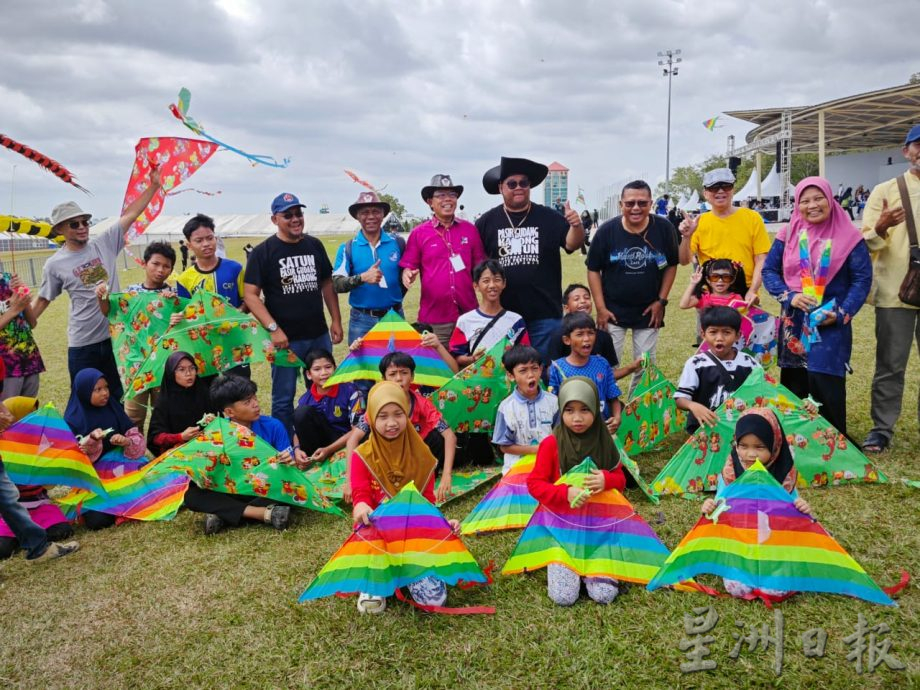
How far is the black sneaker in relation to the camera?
14.2ft

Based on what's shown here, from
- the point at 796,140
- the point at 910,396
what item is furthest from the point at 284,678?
the point at 796,140

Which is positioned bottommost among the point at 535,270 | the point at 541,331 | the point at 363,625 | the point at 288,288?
the point at 363,625

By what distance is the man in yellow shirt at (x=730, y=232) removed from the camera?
5543 mm

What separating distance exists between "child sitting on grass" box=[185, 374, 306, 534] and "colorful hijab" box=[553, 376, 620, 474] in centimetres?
185

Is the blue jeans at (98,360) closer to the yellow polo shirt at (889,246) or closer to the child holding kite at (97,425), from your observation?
the child holding kite at (97,425)

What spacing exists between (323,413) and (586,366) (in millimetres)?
2075

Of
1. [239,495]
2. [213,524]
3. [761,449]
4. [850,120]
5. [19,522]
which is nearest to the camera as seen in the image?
[761,449]

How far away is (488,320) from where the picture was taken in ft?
17.2

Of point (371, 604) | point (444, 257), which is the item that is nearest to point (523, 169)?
point (444, 257)

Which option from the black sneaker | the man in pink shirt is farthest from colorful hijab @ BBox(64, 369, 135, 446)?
the man in pink shirt

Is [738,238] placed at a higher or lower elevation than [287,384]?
higher

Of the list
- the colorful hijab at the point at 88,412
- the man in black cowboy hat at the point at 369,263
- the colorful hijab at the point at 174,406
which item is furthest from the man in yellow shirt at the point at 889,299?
the colorful hijab at the point at 88,412

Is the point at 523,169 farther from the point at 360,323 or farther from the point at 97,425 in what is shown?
the point at 97,425

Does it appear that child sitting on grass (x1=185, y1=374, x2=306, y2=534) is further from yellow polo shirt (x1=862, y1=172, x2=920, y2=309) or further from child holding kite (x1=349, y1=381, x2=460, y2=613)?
yellow polo shirt (x1=862, y1=172, x2=920, y2=309)
